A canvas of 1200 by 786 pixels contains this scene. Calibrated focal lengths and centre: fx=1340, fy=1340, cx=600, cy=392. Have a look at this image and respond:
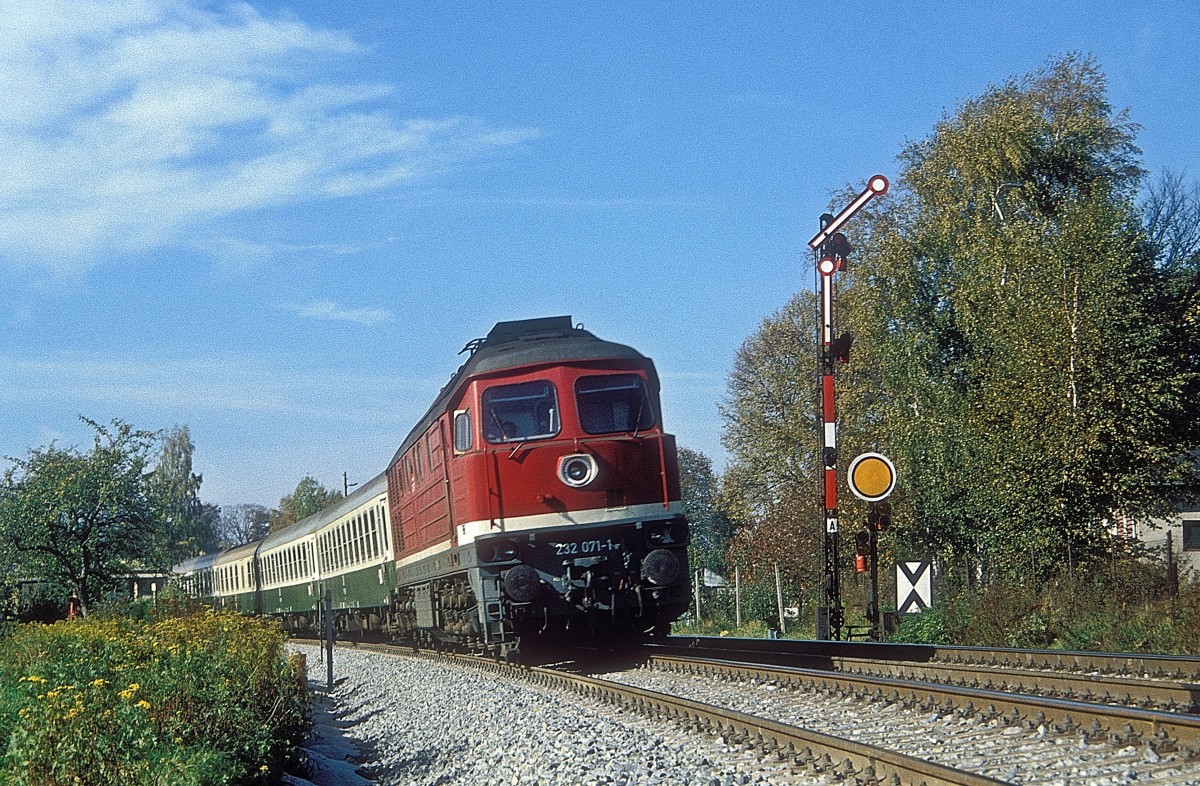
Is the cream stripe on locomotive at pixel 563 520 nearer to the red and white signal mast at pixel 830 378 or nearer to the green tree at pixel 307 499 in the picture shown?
the red and white signal mast at pixel 830 378

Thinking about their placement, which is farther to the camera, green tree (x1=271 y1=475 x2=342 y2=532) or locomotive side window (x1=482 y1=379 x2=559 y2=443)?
green tree (x1=271 y1=475 x2=342 y2=532)

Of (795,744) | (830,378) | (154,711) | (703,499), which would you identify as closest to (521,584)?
(154,711)

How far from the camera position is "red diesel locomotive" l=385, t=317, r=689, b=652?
1484 centimetres

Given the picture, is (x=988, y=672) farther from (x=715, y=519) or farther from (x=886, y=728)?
(x=715, y=519)

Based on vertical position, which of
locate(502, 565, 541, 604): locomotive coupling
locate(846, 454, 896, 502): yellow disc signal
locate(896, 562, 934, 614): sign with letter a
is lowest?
locate(896, 562, 934, 614): sign with letter a

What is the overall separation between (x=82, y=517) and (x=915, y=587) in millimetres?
21072

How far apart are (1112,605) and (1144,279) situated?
15.4 metres

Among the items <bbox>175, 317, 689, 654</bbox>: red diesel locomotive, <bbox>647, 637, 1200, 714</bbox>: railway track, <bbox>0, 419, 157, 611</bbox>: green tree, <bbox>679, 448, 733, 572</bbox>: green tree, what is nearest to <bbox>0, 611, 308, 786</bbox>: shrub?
<bbox>175, 317, 689, 654</bbox>: red diesel locomotive

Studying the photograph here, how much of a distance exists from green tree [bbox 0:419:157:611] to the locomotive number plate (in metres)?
18.6

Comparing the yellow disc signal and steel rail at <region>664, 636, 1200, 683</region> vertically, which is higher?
the yellow disc signal

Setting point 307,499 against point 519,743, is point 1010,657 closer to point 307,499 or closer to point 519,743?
point 519,743

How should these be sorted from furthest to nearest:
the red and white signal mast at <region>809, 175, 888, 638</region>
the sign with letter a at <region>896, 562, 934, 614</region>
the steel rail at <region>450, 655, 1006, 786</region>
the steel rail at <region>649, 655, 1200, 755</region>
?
the red and white signal mast at <region>809, 175, 888, 638</region> → the sign with letter a at <region>896, 562, 934, 614</region> → the steel rail at <region>649, 655, 1200, 755</region> → the steel rail at <region>450, 655, 1006, 786</region>

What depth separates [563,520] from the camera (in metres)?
15.0

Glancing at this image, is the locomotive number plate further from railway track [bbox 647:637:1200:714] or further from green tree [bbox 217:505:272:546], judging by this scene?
green tree [bbox 217:505:272:546]
